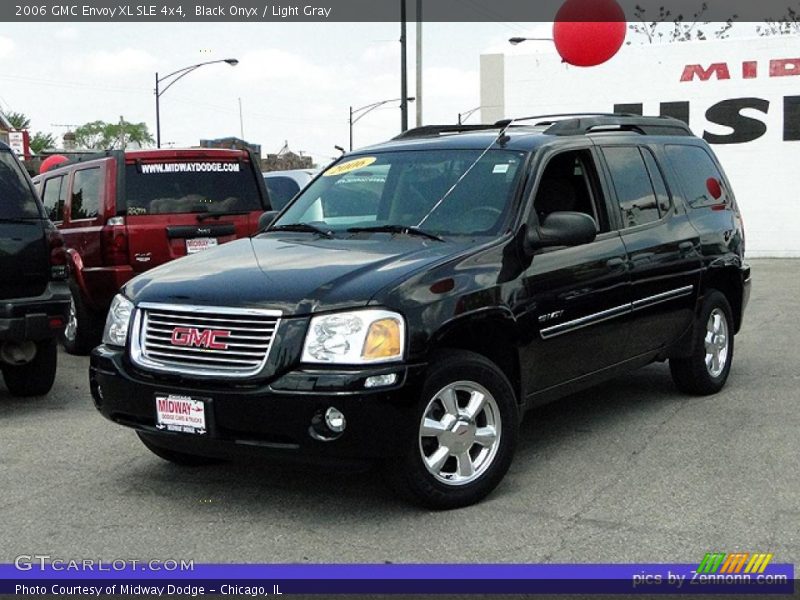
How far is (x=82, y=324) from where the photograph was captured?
966cm

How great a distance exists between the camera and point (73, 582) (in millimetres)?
3920

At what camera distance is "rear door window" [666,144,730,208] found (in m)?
6.97

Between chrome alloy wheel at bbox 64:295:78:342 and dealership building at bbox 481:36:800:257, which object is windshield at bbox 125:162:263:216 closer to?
chrome alloy wheel at bbox 64:295:78:342

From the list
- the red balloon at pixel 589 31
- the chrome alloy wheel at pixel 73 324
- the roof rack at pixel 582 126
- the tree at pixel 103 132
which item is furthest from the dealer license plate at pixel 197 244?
the tree at pixel 103 132

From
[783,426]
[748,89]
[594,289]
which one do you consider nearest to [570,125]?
[594,289]

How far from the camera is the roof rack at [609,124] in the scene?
6.09 metres

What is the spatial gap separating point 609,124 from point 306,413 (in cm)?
319

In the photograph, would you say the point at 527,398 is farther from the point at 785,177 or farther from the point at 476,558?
the point at 785,177

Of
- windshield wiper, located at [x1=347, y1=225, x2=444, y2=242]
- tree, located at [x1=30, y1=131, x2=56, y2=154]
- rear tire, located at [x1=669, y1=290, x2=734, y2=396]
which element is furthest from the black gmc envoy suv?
tree, located at [x1=30, y1=131, x2=56, y2=154]

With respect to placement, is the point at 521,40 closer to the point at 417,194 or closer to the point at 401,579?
the point at 417,194

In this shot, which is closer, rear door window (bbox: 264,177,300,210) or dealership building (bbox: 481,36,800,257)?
rear door window (bbox: 264,177,300,210)

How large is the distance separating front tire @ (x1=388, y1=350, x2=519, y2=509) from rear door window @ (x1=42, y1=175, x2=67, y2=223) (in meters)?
6.56

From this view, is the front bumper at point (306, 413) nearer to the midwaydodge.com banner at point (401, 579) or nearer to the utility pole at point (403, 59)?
the midwaydodge.com banner at point (401, 579)

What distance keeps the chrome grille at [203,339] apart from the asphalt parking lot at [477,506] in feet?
2.30
